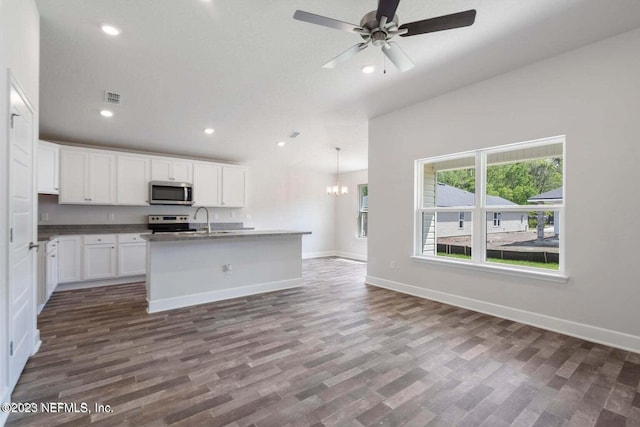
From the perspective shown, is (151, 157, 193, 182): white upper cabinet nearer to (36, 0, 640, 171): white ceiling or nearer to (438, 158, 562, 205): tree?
(36, 0, 640, 171): white ceiling

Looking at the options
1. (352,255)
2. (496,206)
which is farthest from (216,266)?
(352,255)

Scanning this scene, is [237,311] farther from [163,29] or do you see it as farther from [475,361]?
[163,29]

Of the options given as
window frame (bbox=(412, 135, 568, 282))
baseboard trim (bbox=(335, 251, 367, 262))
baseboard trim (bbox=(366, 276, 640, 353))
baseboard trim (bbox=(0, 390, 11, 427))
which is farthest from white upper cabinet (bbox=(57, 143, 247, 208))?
baseboard trim (bbox=(366, 276, 640, 353))

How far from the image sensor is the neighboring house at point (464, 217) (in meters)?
3.60

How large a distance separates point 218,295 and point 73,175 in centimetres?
345

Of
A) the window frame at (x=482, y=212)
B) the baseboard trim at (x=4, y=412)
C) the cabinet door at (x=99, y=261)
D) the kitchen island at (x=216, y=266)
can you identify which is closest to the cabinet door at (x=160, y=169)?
the cabinet door at (x=99, y=261)

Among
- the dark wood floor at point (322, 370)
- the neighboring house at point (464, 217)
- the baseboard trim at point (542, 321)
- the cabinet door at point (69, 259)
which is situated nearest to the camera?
the dark wood floor at point (322, 370)

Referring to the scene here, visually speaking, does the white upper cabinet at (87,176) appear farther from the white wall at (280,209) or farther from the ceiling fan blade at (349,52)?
the ceiling fan blade at (349,52)

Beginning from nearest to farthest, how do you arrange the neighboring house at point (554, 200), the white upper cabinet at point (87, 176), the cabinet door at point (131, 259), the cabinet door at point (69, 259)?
the neighboring house at point (554, 200), the cabinet door at point (69, 259), the white upper cabinet at point (87, 176), the cabinet door at point (131, 259)

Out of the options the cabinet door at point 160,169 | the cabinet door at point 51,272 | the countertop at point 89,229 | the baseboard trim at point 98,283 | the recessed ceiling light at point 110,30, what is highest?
the recessed ceiling light at point 110,30

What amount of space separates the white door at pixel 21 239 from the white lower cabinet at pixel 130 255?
280cm

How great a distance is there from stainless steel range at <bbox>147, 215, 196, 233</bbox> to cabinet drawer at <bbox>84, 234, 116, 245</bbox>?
0.74 m

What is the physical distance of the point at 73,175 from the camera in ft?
16.6

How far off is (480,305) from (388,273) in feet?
4.67
